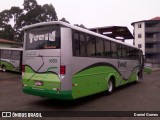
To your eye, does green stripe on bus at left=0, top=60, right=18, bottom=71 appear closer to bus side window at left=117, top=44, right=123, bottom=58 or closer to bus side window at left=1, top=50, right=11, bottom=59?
bus side window at left=1, top=50, right=11, bottom=59

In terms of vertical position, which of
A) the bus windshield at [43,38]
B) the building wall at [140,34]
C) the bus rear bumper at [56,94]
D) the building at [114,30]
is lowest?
the bus rear bumper at [56,94]

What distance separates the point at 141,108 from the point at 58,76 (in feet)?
11.7

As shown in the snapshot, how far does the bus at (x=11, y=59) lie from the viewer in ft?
82.1

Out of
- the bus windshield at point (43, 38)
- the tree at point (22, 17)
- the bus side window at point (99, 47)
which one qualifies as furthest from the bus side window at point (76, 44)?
the tree at point (22, 17)

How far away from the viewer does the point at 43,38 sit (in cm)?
897

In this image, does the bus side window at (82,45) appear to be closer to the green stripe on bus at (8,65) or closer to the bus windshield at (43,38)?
the bus windshield at (43,38)

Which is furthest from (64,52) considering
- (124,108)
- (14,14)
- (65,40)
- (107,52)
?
(14,14)

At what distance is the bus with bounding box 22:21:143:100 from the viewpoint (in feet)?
27.5

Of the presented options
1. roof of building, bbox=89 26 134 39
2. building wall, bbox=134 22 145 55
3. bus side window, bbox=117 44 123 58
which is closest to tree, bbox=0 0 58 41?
building wall, bbox=134 22 145 55

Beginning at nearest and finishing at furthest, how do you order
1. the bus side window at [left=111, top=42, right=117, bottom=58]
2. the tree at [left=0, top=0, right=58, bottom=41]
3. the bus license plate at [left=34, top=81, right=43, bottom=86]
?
the bus license plate at [left=34, top=81, right=43, bottom=86]
the bus side window at [left=111, top=42, right=117, bottom=58]
the tree at [left=0, top=0, right=58, bottom=41]

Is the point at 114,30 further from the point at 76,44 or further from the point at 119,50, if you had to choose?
the point at 76,44

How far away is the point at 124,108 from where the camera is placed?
8.92 meters

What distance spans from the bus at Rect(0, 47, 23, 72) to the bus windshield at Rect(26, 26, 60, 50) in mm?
15938

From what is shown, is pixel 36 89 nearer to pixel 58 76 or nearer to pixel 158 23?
pixel 58 76
